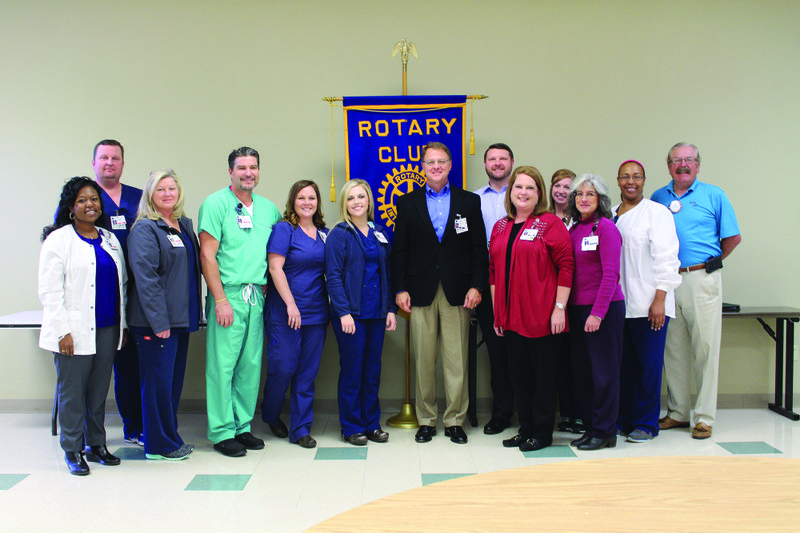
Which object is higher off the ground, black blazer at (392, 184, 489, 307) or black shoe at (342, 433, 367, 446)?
black blazer at (392, 184, 489, 307)

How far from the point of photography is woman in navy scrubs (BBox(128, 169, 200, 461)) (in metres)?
3.06

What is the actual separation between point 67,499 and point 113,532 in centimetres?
51

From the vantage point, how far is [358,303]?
3.44 m

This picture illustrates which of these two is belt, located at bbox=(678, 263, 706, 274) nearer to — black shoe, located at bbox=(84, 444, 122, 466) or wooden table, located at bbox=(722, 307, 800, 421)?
wooden table, located at bbox=(722, 307, 800, 421)

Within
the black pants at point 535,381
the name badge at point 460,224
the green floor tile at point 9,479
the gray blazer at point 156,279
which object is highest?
the name badge at point 460,224

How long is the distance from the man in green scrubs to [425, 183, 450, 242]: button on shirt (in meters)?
1.02

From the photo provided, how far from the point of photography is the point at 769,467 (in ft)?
3.44

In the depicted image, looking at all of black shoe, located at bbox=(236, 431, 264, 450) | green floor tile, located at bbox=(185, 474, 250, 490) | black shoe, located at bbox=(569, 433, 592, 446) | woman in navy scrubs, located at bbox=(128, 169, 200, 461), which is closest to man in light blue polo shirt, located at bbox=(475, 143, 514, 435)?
black shoe, located at bbox=(569, 433, 592, 446)

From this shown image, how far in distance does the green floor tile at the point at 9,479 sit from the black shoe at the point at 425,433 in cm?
214

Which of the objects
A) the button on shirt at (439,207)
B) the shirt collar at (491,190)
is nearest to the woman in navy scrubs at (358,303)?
the button on shirt at (439,207)

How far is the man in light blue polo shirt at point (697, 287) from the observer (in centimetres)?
362

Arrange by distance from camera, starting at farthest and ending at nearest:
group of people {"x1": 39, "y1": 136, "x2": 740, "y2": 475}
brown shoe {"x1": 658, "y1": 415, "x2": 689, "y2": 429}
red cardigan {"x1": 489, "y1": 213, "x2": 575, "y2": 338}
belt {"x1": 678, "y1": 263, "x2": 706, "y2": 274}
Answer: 1. brown shoe {"x1": 658, "y1": 415, "x2": 689, "y2": 429}
2. belt {"x1": 678, "y1": 263, "x2": 706, "y2": 274}
3. red cardigan {"x1": 489, "y1": 213, "x2": 575, "y2": 338}
4. group of people {"x1": 39, "y1": 136, "x2": 740, "y2": 475}

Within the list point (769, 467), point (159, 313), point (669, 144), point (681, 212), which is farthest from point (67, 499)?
point (669, 144)

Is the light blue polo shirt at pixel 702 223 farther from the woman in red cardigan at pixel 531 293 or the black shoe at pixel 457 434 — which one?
the black shoe at pixel 457 434
